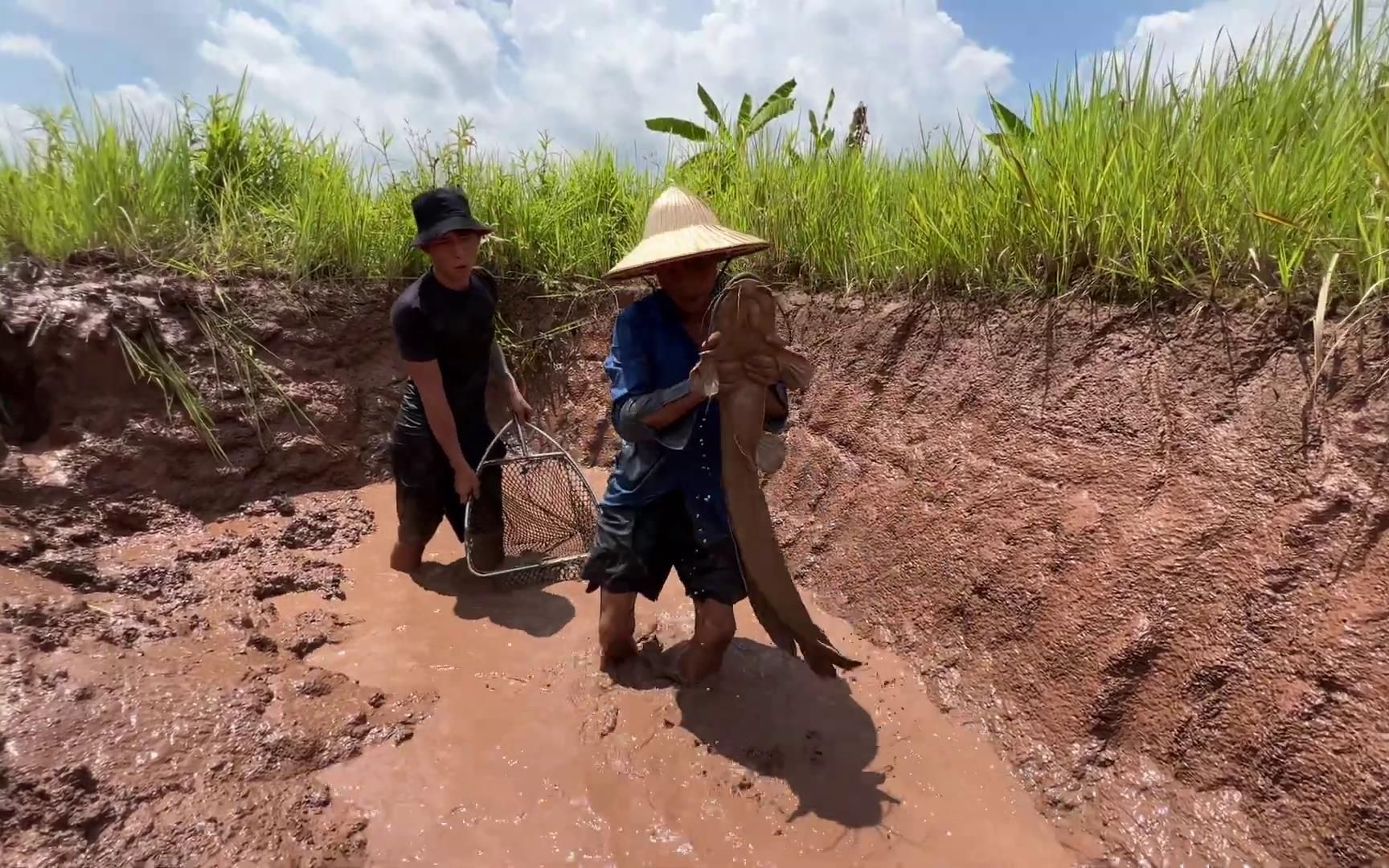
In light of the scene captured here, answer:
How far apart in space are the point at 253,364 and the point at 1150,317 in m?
4.12

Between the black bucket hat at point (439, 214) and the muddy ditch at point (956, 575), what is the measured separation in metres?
1.55

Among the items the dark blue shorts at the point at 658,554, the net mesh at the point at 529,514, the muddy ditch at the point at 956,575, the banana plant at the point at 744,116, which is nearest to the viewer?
the muddy ditch at the point at 956,575

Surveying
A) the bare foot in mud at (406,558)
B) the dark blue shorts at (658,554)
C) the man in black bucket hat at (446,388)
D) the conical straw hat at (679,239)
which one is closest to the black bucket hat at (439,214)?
the man in black bucket hat at (446,388)

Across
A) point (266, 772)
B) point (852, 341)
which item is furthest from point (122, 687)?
point (852, 341)

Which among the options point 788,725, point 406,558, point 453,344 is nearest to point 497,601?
point 406,558

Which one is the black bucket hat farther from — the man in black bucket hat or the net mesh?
the net mesh

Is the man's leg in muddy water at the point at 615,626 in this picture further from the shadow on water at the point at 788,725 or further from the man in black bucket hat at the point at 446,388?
the man in black bucket hat at the point at 446,388

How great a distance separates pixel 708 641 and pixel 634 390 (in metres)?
0.91

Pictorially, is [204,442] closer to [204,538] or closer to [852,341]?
[204,538]

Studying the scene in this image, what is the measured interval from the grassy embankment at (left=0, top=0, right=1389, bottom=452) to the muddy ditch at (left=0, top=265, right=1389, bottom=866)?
0.62 feet

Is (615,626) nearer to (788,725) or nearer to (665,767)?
(665,767)

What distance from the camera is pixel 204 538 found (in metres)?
3.43

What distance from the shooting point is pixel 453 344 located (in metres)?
3.11

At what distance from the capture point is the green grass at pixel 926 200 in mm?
2066
